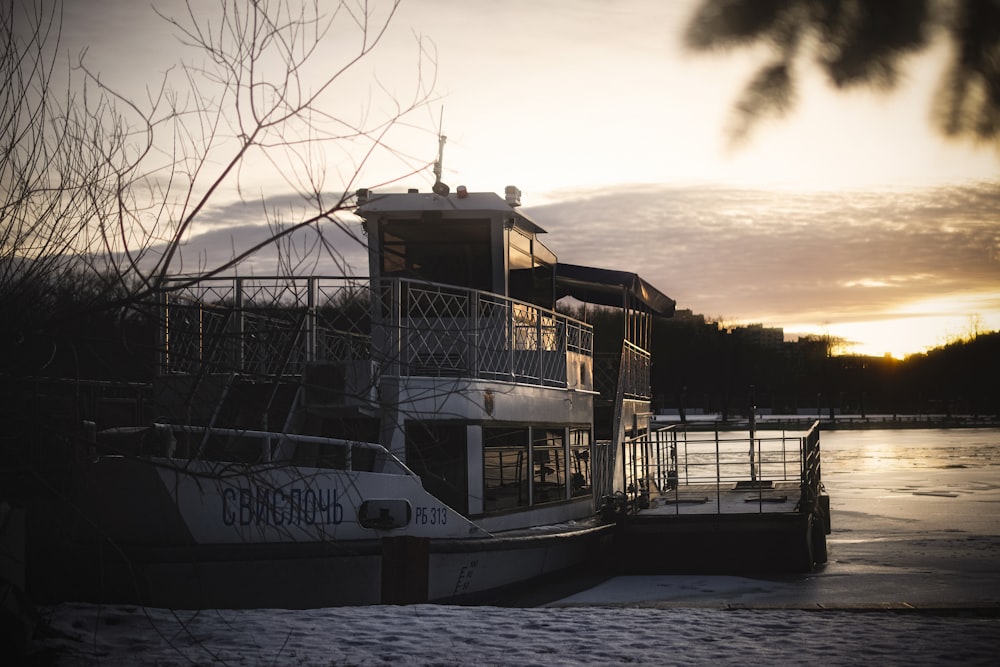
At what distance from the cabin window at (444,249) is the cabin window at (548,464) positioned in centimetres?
216

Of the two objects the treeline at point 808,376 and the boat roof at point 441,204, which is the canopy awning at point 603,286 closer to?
the boat roof at point 441,204

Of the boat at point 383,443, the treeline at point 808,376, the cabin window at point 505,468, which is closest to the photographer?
the boat at point 383,443

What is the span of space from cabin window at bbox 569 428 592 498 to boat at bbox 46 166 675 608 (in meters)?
0.04

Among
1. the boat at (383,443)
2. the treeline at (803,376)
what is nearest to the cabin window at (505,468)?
the boat at (383,443)

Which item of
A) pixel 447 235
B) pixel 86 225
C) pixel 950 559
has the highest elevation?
pixel 447 235

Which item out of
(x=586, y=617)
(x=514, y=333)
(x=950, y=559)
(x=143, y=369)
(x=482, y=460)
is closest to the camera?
(x=143, y=369)

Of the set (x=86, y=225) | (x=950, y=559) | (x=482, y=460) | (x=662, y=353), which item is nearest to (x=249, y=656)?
(x=86, y=225)

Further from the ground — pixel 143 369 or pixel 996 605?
pixel 143 369

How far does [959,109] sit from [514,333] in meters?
12.1

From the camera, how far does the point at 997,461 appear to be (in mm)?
40375

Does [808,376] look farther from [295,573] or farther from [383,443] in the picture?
[295,573]

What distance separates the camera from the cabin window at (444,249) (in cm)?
1412

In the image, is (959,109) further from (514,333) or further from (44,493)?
(514,333)

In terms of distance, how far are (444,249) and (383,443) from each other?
369 centimetres
